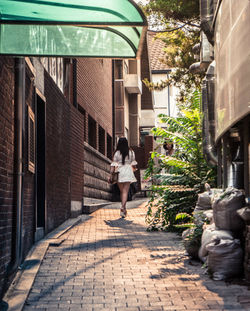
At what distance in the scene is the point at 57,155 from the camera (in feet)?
35.0

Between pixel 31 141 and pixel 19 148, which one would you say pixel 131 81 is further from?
pixel 19 148

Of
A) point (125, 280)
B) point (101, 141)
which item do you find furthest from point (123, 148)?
point (101, 141)

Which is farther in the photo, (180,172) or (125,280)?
(180,172)

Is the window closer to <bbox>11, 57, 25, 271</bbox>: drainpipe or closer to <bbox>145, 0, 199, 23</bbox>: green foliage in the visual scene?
<bbox>11, 57, 25, 271</bbox>: drainpipe

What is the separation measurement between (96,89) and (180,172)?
9169 mm

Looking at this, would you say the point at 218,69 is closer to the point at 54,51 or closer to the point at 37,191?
the point at 54,51

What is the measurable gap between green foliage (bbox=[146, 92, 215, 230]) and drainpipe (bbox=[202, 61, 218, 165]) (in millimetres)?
650

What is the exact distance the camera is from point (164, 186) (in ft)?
33.3

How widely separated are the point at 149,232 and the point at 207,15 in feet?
13.4

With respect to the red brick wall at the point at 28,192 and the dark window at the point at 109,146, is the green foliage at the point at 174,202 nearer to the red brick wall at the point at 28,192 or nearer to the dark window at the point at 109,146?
the red brick wall at the point at 28,192

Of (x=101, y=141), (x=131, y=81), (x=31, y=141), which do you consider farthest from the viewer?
(x=131, y=81)

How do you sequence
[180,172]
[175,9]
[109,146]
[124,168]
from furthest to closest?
[109,146] → [175,9] → [124,168] → [180,172]

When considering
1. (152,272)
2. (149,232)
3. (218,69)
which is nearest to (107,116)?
(149,232)

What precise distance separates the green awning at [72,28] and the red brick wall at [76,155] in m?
7.03
